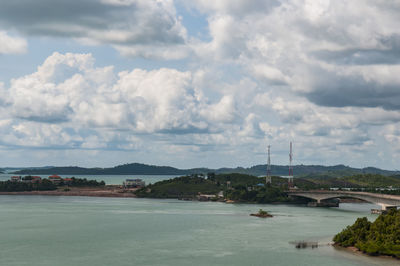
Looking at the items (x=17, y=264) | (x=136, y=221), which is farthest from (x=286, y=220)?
(x=17, y=264)

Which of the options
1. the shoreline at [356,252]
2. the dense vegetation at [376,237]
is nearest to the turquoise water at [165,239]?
the shoreline at [356,252]

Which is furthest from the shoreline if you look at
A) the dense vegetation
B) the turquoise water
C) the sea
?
the turquoise water

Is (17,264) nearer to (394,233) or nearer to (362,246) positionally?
(362,246)

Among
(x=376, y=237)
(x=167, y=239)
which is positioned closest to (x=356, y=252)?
(x=376, y=237)

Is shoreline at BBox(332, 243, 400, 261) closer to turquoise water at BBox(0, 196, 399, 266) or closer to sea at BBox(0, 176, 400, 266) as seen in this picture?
sea at BBox(0, 176, 400, 266)

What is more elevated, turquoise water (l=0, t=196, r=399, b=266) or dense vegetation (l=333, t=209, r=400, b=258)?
dense vegetation (l=333, t=209, r=400, b=258)

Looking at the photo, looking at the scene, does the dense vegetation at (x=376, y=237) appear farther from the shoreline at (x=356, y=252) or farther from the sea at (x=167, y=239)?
the sea at (x=167, y=239)
